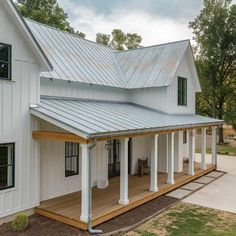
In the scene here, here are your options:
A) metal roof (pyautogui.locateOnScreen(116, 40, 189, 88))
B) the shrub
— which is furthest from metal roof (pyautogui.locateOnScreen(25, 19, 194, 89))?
the shrub

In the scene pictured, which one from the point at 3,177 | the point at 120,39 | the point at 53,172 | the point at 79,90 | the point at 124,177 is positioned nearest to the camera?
the point at 3,177

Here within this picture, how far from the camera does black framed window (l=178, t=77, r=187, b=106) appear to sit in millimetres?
15508

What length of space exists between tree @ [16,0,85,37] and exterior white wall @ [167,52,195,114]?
15404 millimetres

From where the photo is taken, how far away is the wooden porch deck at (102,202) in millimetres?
7820

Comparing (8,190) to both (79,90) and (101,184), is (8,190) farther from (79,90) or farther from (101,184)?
(79,90)

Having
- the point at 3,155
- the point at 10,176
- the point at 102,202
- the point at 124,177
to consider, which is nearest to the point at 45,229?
the point at 10,176

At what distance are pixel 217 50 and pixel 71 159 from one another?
23244 mm

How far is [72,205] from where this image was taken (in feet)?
28.3

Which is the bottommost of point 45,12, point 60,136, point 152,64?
point 60,136

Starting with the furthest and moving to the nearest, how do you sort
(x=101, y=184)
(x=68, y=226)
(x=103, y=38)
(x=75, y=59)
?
(x=103, y=38) → (x=75, y=59) → (x=101, y=184) → (x=68, y=226)

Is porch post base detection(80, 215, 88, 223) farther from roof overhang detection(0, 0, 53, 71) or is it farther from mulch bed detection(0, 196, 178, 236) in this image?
roof overhang detection(0, 0, 53, 71)

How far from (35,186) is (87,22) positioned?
93.5ft

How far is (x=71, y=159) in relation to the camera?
33.3 feet

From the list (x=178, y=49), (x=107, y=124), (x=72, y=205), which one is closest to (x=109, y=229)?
(x=72, y=205)
